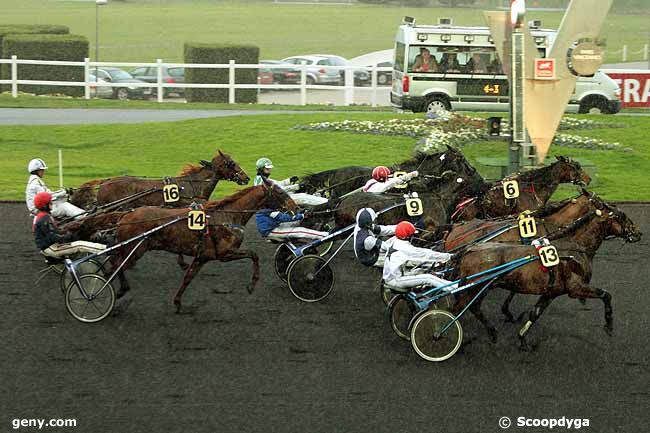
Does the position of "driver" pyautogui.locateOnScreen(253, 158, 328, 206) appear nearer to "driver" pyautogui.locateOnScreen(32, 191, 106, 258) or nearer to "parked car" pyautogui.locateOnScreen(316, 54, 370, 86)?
"driver" pyautogui.locateOnScreen(32, 191, 106, 258)

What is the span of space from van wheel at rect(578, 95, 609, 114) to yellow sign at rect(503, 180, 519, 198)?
1414 centimetres

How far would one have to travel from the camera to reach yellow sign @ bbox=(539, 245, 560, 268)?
8969 mm

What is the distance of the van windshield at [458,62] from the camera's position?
81.2 feet

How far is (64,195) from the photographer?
11492 millimetres

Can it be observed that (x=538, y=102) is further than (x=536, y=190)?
Yes

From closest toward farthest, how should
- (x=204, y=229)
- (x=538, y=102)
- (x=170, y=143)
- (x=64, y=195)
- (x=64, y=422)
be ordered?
(x=64, y=422), (x=204, y=229), (x=64, y=195), (x=538, y=102), (x=170, y=143)

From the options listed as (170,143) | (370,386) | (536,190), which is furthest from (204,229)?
(170,143)

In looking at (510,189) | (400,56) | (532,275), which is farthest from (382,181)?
(400,56)

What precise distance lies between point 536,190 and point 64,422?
6.66 m

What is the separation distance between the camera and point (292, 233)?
10938 millimetres

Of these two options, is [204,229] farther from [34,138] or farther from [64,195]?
[34,138]

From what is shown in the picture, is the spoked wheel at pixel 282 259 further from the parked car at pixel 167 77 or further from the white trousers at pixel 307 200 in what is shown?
the parked car at pixel 167 77

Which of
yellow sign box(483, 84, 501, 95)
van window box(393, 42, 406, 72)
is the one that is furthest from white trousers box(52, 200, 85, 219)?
yellow sign box(483, 84, 501, 95)

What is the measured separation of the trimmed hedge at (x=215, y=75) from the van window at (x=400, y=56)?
15.1ft
